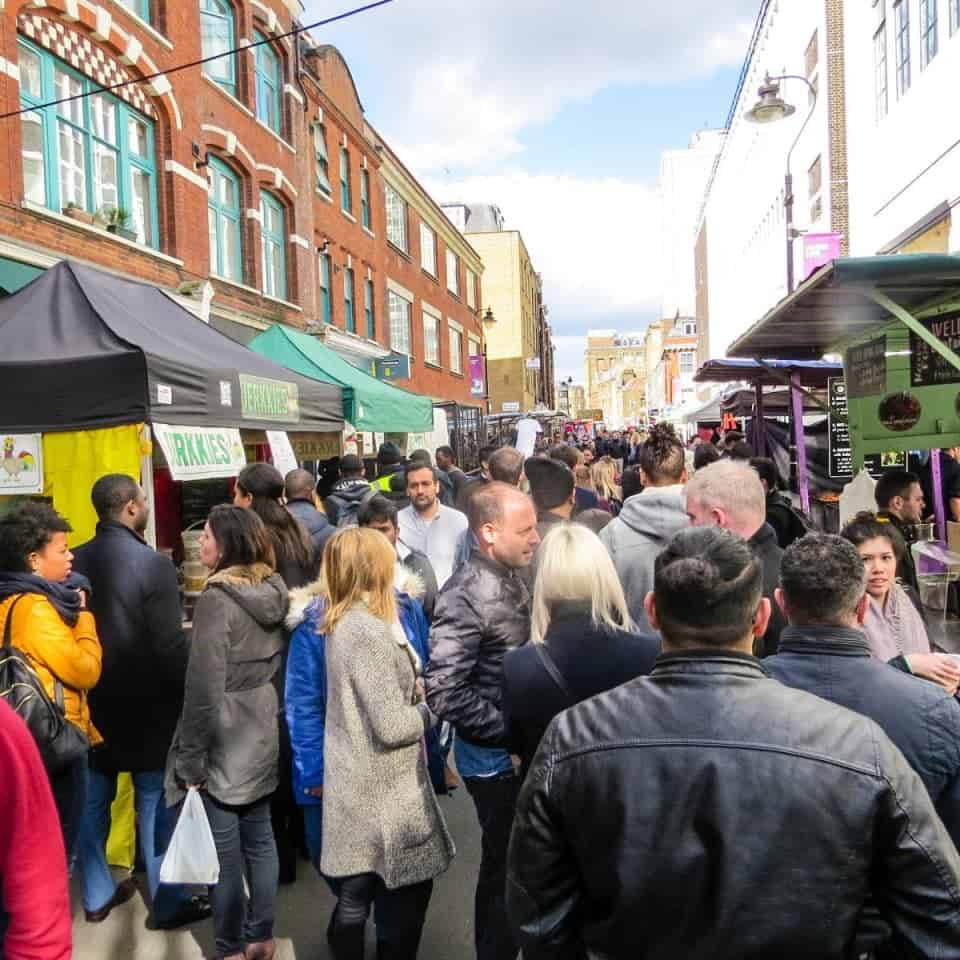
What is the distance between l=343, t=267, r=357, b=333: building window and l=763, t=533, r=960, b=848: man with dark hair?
Result: 68.2 ft

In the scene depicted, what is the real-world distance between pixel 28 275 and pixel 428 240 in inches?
946

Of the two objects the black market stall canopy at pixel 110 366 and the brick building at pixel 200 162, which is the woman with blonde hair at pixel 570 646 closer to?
the black market stall canopy at pixel 110 366

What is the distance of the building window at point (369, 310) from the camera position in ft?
79.2

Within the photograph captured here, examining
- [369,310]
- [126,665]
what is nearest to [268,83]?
[369,310]

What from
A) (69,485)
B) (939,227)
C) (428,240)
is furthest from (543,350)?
(69,485)

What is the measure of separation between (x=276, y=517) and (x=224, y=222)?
1204cm

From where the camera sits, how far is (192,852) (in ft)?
10.8

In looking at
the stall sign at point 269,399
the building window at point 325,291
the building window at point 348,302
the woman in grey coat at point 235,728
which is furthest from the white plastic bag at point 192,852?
the building window at point 348,302

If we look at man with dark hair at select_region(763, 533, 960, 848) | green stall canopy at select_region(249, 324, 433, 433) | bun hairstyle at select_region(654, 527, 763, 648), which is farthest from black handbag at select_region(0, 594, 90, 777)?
green stall canopy at select_region(249, 324, 433, 433)

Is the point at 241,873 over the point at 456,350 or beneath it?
beneath

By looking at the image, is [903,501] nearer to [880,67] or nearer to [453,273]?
[880,67]

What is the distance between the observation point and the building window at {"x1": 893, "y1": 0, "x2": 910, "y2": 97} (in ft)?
42.7

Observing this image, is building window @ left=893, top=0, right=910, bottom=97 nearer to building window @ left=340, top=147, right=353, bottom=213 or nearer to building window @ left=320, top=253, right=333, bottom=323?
building window @ left=320, top=253, right=333, bottom=323

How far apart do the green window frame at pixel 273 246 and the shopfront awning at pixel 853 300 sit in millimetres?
12356
